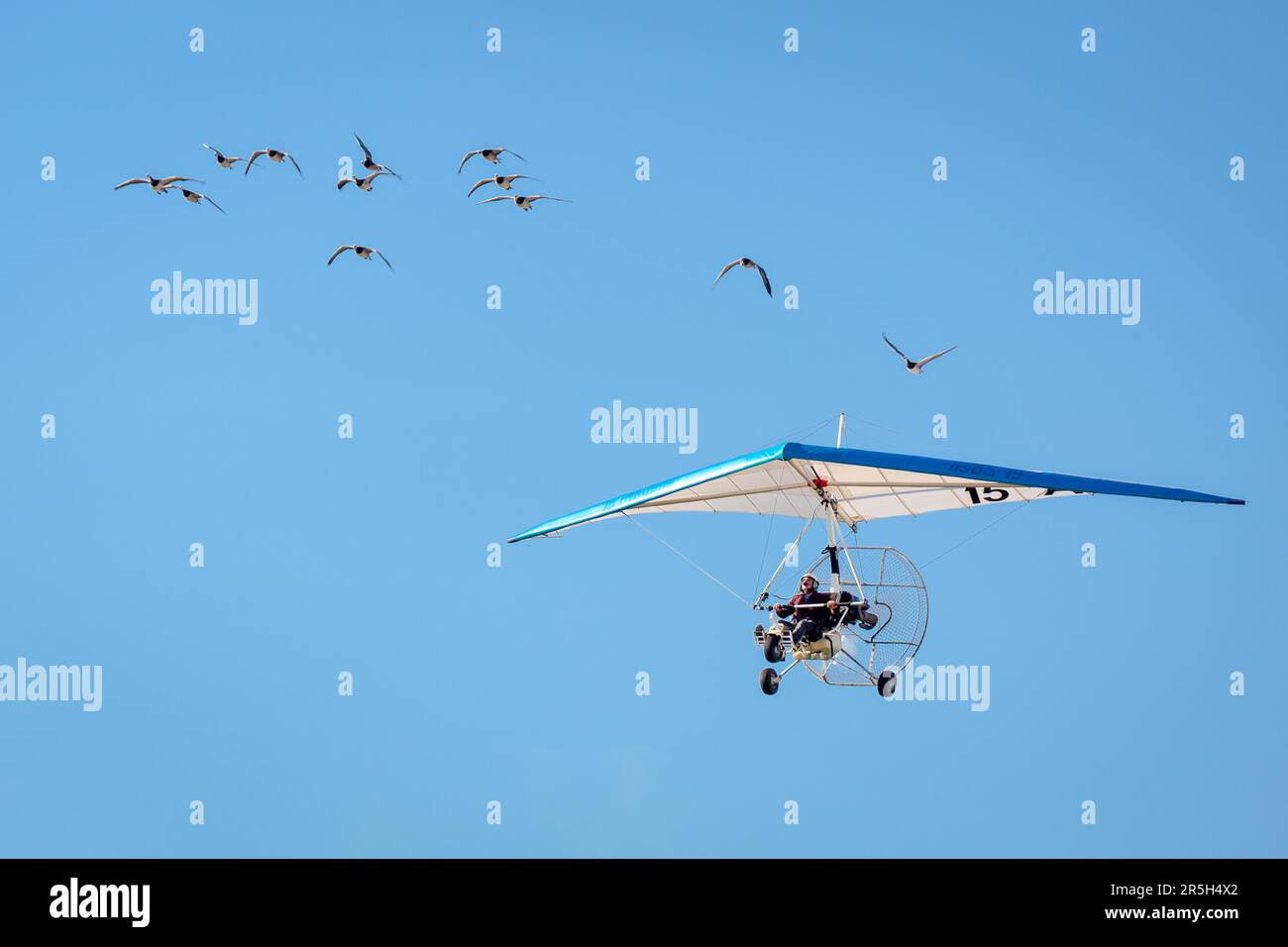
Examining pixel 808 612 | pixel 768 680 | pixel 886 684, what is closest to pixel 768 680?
pixel 768 680

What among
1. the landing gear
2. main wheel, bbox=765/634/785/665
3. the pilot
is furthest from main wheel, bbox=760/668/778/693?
the pilot

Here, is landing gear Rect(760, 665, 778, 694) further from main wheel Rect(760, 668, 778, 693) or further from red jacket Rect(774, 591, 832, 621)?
red jacket Rect(774, 591, 832, 621)

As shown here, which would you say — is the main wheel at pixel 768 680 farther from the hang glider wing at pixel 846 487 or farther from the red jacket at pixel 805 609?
the hang glider wing at pixel 846 487

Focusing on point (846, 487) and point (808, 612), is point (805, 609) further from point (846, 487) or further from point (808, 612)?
point (846, 487)

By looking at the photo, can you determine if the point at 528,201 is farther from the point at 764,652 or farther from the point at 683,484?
the point at 764,652

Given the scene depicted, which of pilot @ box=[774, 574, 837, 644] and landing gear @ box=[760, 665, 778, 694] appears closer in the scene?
pilot @ box=[774, 574, 837, 644]

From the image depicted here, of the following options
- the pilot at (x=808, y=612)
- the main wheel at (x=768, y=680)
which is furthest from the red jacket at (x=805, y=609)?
the main wheel at (x=768, y=680)
